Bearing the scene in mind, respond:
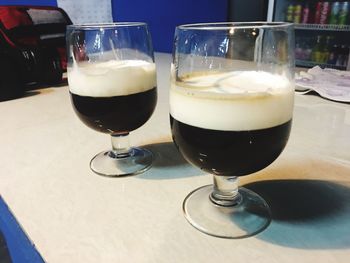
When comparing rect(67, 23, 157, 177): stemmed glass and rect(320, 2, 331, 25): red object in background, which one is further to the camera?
rect(320, 2, 331, 25): red object in background

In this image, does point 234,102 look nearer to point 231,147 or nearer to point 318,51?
point 231,147

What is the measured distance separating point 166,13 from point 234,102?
7.15 feet

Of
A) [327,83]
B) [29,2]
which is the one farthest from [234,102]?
[29,2]

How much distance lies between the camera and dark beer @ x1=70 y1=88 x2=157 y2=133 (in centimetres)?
52

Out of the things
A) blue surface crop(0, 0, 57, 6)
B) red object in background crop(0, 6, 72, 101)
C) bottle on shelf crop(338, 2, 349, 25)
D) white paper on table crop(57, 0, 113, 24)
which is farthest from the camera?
bottle on shelf crop(338, 2, 349, 25)

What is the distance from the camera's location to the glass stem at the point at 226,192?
455 mm

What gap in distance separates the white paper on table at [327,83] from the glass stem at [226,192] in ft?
1.82

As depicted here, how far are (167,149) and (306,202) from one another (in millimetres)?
272

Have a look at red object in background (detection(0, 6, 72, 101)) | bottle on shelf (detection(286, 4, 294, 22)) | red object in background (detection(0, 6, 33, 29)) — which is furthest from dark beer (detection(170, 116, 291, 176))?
bottle on shelf (detection(286, 4, 294, 22))

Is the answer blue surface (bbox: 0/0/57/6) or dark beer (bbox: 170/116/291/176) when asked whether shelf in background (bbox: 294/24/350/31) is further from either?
dark beer (bbox: 170/116/291/176)

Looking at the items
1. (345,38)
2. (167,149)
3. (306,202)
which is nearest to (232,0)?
(345,38)

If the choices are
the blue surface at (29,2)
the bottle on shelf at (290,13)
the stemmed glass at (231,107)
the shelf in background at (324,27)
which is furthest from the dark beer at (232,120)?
the bottle on shelf at (290,13)

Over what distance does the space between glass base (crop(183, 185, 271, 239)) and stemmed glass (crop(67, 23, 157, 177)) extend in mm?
130

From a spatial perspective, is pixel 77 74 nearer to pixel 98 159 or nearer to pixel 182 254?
pixel 98 159
